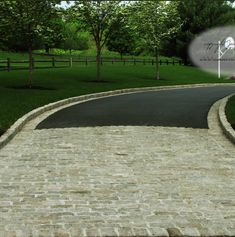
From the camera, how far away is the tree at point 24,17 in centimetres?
2528

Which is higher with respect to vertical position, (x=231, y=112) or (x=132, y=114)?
(x=231, y=112)

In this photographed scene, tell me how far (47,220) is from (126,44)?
6073 centimetres

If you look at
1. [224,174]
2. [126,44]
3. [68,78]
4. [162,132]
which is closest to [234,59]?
[126,44]

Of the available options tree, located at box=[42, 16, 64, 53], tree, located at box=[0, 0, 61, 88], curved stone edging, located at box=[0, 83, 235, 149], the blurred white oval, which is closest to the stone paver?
curved stone edging, located at box=[0, 83, 235, 149]

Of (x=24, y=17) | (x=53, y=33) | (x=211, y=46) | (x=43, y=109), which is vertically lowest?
(x=43, y=109)

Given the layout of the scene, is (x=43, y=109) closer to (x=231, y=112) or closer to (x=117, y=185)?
(x=231, y=112)

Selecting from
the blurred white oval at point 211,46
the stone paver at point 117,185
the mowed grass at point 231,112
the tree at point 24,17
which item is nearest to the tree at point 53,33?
the tree at point 24,17

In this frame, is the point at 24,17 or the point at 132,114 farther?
the point at 24,17

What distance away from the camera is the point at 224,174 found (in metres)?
8.20

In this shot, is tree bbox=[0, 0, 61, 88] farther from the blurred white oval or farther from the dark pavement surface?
the blurred white oval

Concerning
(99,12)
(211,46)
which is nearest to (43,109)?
(99,12)

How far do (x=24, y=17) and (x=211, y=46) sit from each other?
43474 millimetres

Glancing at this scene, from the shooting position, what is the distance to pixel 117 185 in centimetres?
738

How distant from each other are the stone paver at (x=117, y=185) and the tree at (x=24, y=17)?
46.7 feet
